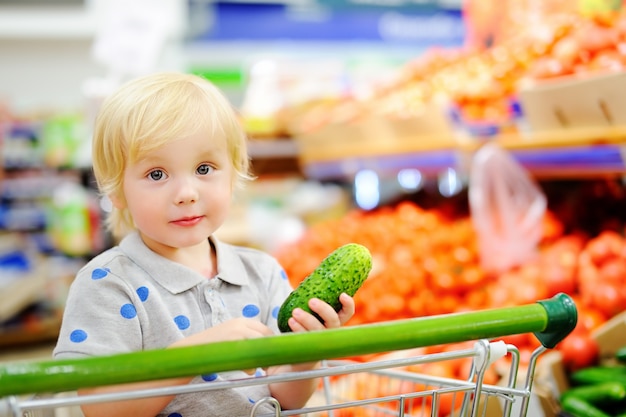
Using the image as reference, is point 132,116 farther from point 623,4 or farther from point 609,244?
point 623,4

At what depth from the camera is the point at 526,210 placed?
2.40 m

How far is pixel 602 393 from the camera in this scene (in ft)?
5.25

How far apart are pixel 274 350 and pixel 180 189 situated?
1.20 ft

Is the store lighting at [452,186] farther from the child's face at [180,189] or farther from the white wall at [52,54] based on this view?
the white wall at [52,54]

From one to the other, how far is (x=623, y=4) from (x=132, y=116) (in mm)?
2224

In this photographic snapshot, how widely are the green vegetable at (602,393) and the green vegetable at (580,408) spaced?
1 cm

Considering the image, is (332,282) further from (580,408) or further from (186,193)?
(580,408)

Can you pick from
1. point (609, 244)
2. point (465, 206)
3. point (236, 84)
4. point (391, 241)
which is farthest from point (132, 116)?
point (236, 84)

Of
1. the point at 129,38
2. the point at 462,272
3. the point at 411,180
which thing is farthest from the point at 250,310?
the point at 411,180

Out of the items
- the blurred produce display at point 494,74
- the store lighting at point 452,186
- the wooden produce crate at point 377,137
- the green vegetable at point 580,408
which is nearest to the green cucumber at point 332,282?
the green vegetable at point 580,408

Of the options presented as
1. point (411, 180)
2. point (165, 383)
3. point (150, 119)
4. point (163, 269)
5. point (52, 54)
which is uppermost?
point (52, 54)

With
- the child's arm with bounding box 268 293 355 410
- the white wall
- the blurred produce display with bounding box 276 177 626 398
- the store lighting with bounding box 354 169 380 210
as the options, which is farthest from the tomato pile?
the white wall

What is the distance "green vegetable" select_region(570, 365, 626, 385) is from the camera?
1672mm

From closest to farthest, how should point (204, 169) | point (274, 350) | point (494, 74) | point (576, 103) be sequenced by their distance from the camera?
point (274, 350), point (204, 169), point (576, 103), point (494, 74)
